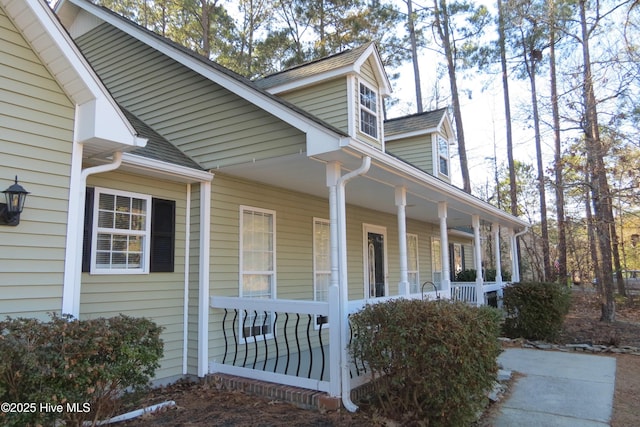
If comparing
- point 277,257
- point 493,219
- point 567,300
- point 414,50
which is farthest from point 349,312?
point 414,50

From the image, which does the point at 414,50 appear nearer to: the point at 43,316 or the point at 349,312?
the point at 349,312

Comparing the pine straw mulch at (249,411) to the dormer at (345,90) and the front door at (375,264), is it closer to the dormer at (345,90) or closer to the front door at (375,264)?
the dormer at (345,90)

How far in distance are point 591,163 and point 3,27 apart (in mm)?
12494

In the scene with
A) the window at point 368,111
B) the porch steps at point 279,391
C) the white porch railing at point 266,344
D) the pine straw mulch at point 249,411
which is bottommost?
the pine straw mulch at point 249,411

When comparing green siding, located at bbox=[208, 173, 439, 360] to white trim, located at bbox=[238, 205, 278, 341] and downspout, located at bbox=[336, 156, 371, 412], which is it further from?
downspout, located at bbox=[336, 156, 371, 412]

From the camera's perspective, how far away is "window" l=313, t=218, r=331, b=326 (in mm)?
7949

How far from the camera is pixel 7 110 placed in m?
3.69

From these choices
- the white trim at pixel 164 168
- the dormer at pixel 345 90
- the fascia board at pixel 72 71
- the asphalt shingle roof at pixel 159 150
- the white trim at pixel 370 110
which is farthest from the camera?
the white trim at pixel 370 110

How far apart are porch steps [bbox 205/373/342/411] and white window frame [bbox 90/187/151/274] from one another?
1.68 metres

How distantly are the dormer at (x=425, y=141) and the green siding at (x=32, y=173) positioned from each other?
335 inches

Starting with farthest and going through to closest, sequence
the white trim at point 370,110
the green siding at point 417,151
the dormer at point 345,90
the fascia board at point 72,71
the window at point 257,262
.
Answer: the green siding at point 417,151 < the white trim at point 370,110 < the dormer at point 345,90 < the window at point 257,262 < the fascia board at point 72,71

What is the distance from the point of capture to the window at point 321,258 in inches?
313

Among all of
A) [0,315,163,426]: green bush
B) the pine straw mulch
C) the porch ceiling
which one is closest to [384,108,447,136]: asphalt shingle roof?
the porch ceiling

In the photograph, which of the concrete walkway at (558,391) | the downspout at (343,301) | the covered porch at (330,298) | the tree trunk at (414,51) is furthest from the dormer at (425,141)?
the downspout at (343,301)
